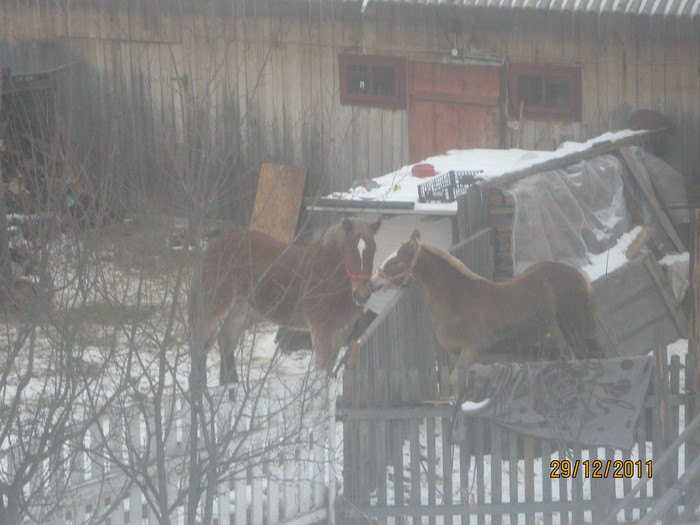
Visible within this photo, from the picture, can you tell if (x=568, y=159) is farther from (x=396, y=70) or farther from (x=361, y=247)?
(x=396, y=70)

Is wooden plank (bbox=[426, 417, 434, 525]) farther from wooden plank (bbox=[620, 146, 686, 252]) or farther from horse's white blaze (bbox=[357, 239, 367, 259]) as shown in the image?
wooden plank (bbox=[620, 146, 686, 252])

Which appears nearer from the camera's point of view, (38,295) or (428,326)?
(38,295)

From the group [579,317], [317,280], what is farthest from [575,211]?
[317,280]

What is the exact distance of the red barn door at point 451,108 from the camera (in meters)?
12.7

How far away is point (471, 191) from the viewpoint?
8.20 meters

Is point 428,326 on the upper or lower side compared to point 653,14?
lower

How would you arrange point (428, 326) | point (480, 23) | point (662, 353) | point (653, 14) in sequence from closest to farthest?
point (662, 353) < point (428, 326) < point (653, 14) < point (480, 23)

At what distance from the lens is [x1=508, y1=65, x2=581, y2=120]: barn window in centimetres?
1246

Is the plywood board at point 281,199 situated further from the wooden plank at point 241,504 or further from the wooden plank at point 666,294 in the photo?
the wooden plank at point 241,504

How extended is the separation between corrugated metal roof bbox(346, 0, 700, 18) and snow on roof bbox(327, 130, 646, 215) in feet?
5.31

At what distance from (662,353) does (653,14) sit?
25.4ft

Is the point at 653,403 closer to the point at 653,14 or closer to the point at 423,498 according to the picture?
the point at 423,498

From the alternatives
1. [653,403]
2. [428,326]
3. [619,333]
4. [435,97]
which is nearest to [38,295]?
[653,403]

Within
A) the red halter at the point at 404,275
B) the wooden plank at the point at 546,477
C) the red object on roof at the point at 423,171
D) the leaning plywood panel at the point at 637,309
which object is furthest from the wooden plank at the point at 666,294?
the wooden plank at the point at 546,477
